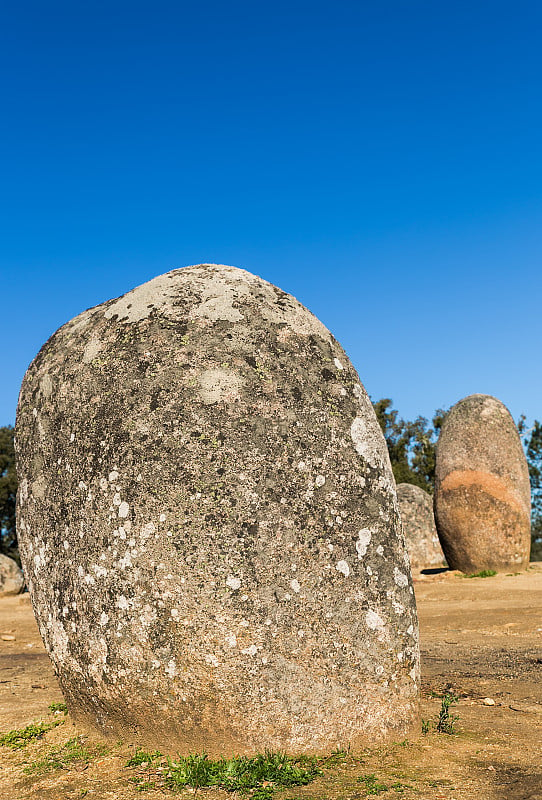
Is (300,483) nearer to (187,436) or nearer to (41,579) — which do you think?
(187,436)

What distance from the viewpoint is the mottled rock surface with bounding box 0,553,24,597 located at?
65.8ft

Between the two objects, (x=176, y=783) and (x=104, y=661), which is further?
→ (x=104, y=661)

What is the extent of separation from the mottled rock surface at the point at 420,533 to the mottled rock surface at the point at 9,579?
1146 cm

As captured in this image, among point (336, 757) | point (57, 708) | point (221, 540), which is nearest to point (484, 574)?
point (57, 708)

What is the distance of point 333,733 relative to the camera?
3977 mm

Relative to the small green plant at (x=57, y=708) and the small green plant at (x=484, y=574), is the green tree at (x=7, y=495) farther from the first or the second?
the small green plant at (x=57, y=708)

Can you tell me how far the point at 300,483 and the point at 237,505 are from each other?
396mm

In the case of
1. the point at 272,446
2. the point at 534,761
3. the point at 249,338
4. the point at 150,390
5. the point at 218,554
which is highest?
the point at 249,338

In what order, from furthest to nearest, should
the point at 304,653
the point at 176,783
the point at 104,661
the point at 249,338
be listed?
the point at 249,338 < the point at 104,661 < the point at 304,653 < the point at 176,783

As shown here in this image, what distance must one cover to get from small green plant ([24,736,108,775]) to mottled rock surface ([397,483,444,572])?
57.0ft

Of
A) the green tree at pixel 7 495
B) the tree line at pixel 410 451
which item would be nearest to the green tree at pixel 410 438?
the tree line at pixel 410 451

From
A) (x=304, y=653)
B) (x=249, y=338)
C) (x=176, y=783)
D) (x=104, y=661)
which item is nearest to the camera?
(x=176, y=783)

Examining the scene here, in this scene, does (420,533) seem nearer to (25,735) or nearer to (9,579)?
(9,579)

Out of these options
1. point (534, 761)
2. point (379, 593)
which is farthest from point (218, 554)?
point (534, 761)
